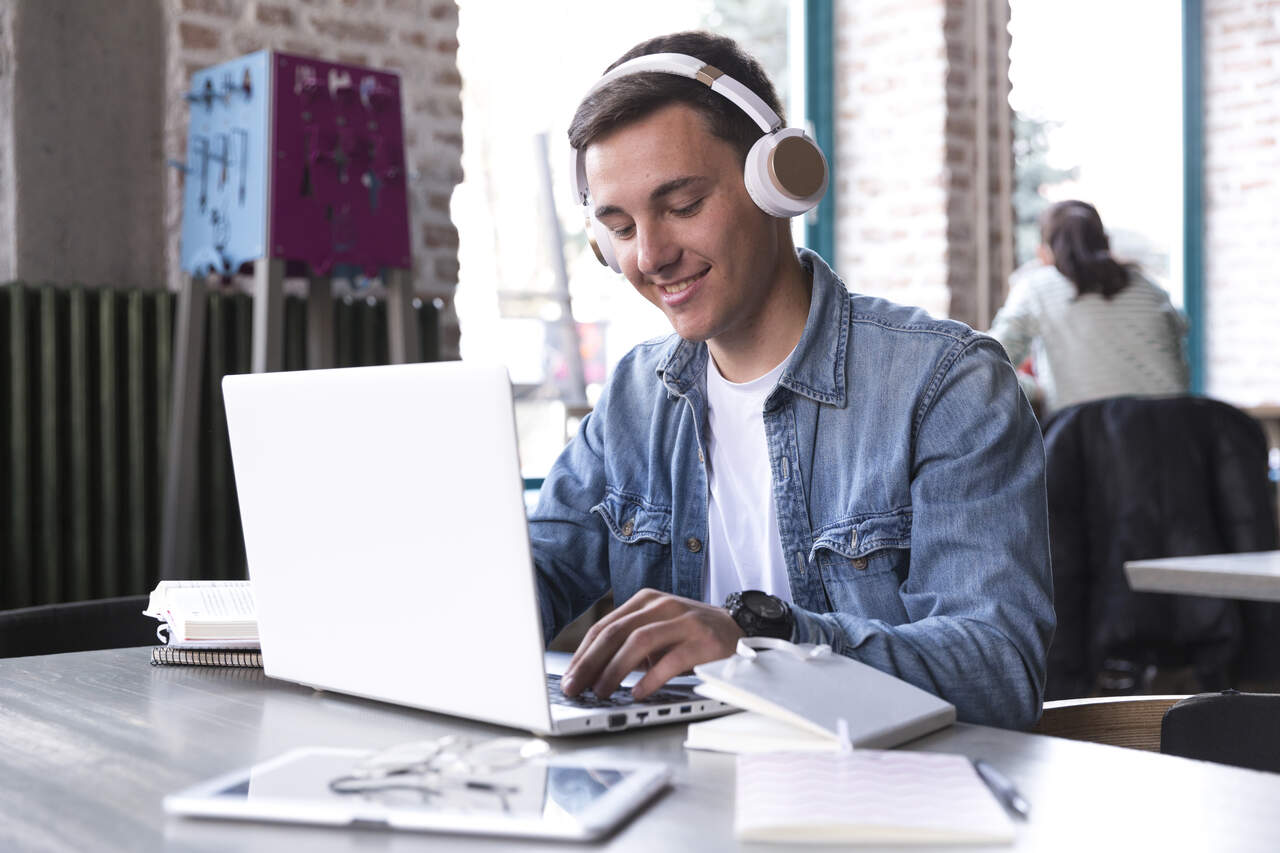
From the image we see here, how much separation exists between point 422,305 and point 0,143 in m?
0.97

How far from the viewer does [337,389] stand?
1019mm

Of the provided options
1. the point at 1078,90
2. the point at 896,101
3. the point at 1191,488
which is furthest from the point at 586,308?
the point at 1078,90

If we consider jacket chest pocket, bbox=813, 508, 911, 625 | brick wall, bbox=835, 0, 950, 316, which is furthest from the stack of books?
brick wall, bbox=835, 0, 950, 316

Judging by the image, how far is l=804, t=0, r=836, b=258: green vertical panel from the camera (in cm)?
469

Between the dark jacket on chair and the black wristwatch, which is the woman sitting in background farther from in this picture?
the black wristwatch

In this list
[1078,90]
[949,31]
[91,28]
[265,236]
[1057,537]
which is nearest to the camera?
[265,236]

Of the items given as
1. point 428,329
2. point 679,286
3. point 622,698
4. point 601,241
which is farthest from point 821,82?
point 622,698

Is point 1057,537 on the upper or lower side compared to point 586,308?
lower

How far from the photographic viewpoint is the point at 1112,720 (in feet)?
4.30

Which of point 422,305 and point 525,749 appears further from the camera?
point 422,305

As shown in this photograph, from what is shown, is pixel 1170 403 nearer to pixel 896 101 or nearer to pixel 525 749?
pixel 896 101

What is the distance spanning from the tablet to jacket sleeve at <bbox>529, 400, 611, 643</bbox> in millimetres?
683

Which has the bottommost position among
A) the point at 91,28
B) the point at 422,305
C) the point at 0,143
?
the point at 422,305

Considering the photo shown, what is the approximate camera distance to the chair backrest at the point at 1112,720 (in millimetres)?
1303
